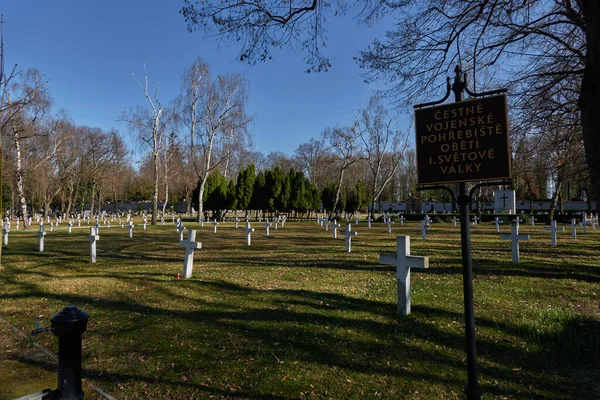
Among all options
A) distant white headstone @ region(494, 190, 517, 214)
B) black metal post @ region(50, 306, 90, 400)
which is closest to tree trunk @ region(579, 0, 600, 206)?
black metal post @ region(50, 306, 90, 400)

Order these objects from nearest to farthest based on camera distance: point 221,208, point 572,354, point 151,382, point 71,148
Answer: point 151,382 < point 572,354 < point 71,148 < point 221,208

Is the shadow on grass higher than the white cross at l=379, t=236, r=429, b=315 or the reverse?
the reverse

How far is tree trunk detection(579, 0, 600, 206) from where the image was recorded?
16.4 ft

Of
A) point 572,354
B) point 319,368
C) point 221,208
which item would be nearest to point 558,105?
point 572,354

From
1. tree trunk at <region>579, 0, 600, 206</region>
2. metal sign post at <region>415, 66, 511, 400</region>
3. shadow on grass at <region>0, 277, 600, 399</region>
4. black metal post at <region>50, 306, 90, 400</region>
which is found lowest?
shadow on grass at <region>0, 277, 600, 399</region>

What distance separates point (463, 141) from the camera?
10.2 feet

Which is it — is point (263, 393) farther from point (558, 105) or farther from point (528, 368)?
point (558, 105)

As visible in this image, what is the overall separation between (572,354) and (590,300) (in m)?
2.92

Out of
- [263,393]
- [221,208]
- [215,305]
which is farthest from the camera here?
[221,208]

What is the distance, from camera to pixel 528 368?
3951 mm

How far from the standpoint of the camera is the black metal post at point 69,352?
2.75 metres

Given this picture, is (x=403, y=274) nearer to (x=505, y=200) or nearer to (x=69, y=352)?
(x=69, y=352)

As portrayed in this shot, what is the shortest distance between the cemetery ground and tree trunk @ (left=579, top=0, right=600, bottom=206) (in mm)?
2373

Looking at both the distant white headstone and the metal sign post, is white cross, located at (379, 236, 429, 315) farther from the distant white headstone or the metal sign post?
the distant white headstone
